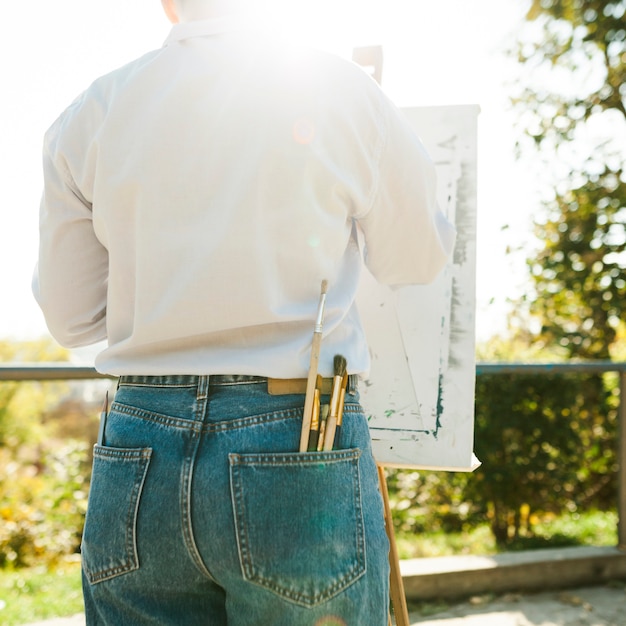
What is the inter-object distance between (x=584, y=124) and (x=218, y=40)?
4399 millimetres

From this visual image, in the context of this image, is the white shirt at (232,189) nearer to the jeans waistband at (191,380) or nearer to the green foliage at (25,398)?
the jeans waistband at (191,380)

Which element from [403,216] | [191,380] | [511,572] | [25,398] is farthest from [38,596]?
[25,398]

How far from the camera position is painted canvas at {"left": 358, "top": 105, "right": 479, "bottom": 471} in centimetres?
160

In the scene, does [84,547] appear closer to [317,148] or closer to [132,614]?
[132,614]

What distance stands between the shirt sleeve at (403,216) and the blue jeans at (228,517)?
0.34 meters

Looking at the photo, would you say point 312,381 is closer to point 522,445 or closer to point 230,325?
point 230,325

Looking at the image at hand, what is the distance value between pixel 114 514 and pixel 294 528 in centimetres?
28

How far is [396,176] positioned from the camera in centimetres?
111

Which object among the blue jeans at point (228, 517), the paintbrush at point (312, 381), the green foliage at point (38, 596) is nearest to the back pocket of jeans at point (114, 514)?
the blue jeans at point (228, 517)

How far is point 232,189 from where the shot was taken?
Answer: 98 cm

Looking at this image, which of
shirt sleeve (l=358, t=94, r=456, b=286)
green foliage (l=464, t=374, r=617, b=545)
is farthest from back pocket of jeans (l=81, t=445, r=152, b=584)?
green foliage (l=464, t=374, r=617, b=545)

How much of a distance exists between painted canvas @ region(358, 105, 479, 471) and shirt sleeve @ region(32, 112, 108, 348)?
63 centimetres

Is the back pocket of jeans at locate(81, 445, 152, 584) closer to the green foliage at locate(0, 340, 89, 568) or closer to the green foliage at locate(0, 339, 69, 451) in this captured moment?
the green foliage at locate(0, 340, 89, 568)

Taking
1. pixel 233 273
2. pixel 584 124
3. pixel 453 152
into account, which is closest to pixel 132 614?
pixel 233 273
